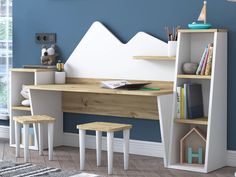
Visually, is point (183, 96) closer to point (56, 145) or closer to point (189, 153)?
point (189, 153)

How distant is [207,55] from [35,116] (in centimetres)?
163

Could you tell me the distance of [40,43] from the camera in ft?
19.5

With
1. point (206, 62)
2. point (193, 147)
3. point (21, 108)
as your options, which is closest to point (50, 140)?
point (21, 108)

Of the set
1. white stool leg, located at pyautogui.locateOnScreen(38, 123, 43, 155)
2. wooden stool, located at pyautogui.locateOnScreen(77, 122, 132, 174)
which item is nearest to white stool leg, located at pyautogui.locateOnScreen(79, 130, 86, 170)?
wooden stool, located at pyautogui.locateOnScreen(77, 122, 132, 174)

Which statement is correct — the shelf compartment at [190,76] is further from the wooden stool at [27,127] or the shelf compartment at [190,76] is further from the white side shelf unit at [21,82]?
the white side shelf unit at [21,82]

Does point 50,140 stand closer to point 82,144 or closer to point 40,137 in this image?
point 40,137

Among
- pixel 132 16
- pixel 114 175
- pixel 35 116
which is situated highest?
pixel 132 16

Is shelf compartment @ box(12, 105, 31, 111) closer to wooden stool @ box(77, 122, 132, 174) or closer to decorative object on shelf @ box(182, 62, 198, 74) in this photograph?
wooden stool @ box(77, 122, 132, 174)

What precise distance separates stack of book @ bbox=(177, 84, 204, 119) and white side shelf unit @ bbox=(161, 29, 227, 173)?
0.04m

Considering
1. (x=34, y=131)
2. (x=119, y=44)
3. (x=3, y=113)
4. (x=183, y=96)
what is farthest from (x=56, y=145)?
(x=183, y=96)

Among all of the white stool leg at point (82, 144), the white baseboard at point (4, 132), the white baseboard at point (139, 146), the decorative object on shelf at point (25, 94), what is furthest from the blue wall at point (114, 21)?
the white stool leg at point (82, 144)

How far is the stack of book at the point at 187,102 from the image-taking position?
477 cm

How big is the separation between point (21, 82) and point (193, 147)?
75.2 inches

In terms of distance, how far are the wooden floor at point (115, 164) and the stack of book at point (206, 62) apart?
808mm
